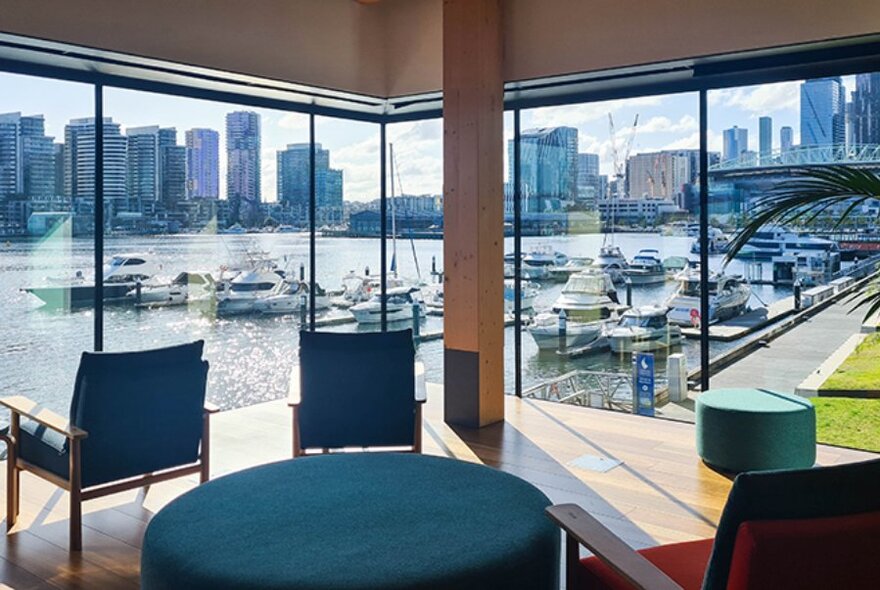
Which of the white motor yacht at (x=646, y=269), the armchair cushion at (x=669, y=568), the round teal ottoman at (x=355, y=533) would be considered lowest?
the armchair cushion at (x=669, y=568)

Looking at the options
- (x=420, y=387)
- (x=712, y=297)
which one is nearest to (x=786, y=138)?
(x=712, y=297)

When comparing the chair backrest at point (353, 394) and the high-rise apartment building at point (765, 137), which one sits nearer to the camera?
the chair backrest at point (353, 394)

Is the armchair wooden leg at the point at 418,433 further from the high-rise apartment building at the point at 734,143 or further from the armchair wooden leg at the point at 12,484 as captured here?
the high-rise apartment building at the point at 734,143

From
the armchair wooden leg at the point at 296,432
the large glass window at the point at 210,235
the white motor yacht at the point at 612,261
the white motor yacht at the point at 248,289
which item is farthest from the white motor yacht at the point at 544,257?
the armchair wooden leg at the point at 296,432

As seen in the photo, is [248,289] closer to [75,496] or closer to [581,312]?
[581,312]

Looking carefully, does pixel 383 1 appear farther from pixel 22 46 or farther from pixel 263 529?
pixel 263 529

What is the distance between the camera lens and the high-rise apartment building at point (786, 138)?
16.7 feet

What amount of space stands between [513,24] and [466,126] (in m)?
0.96

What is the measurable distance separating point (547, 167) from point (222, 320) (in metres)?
2.97

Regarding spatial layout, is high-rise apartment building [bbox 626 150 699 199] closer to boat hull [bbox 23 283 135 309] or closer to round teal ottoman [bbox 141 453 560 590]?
round teal ottoman [bbox 141 453 560 590]

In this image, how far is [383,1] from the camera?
6.35m

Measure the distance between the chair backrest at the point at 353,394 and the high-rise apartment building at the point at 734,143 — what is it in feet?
9.48

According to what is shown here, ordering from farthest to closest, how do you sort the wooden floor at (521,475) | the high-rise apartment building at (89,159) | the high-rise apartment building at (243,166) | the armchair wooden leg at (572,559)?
the high-rise apartment building at (243,166)
the high-rise apartment building at (89,159)
the wooden floor at (521,475)
the armchair wooden leg at (572,559)

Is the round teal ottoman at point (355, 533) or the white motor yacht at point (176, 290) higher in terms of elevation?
the white motor yacht at point (176, 290)
